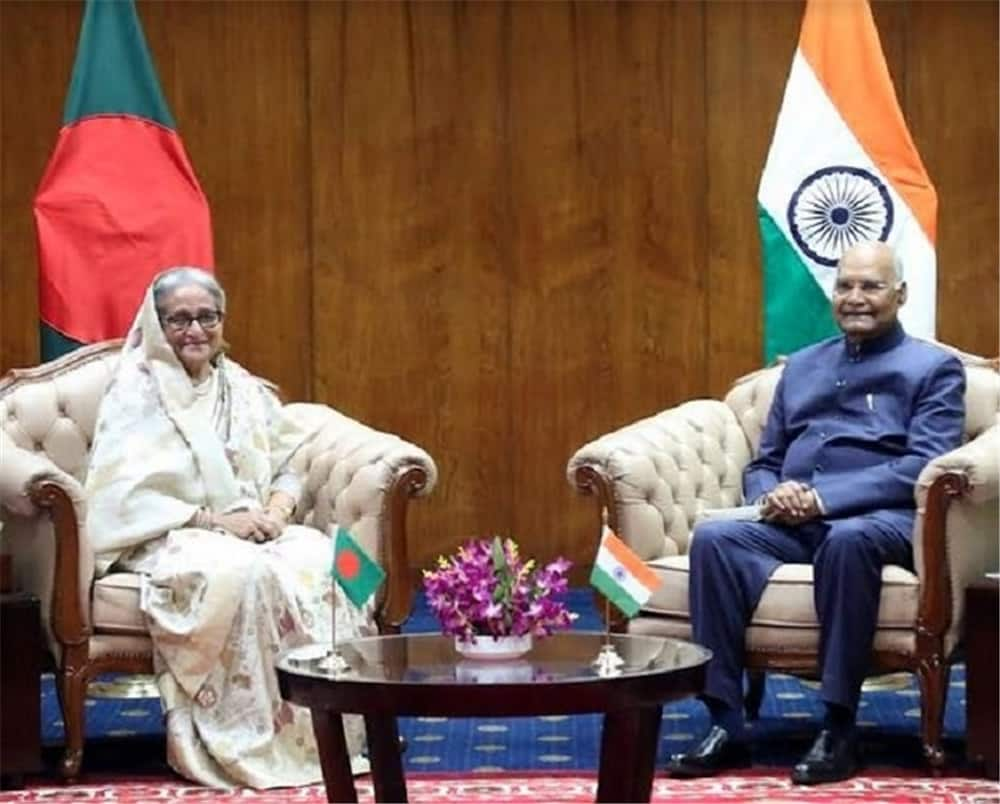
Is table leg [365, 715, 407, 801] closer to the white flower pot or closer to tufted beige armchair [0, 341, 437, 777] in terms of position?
the white flower pot

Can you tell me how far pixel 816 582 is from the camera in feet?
15.3

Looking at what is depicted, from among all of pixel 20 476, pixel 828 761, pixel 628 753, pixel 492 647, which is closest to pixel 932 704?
pixel 828 761

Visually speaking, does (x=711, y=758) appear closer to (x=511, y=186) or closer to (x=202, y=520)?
(x=202, y=520)

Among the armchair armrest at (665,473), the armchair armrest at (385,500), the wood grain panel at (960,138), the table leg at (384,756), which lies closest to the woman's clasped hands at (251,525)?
the armchair armrest at (385,500)

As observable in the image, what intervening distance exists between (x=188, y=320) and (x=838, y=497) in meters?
1.63

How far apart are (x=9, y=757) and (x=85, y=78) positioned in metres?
2.36

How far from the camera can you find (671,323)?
770 centimetres

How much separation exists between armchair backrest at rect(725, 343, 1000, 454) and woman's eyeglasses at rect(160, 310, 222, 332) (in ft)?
4.71

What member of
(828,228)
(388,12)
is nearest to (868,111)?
(828,228)

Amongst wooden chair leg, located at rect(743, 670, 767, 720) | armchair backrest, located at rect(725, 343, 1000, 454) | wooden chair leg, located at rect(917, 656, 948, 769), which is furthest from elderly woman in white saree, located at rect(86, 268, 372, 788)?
wooden chair leg, located at rect(917, 656, 948, 769)

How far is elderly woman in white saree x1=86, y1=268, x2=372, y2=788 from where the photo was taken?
467 centimetres

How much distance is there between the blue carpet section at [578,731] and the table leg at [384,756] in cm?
75

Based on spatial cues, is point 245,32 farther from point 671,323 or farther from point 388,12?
point 671,323

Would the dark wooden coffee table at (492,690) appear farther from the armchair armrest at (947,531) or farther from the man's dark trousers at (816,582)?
the armchair armrest at (947,531)
